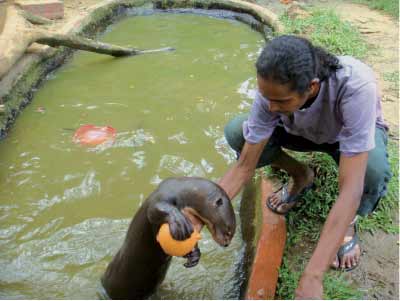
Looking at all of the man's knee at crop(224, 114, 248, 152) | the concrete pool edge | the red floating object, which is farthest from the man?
the concrete pool edge

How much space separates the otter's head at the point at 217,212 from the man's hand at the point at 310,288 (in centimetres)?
43

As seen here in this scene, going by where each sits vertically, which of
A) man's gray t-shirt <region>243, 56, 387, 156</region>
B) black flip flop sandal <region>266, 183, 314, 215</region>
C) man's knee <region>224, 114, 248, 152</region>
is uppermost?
man's gray t-shirt <region>243, 56, 387, 156</region>

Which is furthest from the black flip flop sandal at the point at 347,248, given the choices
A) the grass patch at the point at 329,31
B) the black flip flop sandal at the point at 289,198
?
the grass patch at the point at 329,31

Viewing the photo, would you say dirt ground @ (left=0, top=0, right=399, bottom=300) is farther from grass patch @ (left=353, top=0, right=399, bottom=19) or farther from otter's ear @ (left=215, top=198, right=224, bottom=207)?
otter's ear @ (left=215, top=198, right=224, bottom=207)

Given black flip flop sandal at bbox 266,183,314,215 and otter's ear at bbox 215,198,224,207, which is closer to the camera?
otter's ear at bbox 215,198,224,207

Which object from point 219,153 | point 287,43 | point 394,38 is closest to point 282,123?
point 287,43

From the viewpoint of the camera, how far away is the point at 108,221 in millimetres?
4320

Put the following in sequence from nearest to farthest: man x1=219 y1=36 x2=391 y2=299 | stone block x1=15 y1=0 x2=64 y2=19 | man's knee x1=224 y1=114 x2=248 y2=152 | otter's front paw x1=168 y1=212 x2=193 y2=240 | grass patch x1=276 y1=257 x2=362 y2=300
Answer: otter's front paw x1=168 y1=212 x2=193 y2=240
man x1=219 y1=36 x2=391 y2=299
grass patch x1=276 y1=257 x2=362 y2=300
man's knee x1=224 y1=114 x2=248 y2=152
stone block x1=15 y1=0 x2=64 y2=19

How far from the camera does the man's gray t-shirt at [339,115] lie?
2.80 metres

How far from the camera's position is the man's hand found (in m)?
2.49

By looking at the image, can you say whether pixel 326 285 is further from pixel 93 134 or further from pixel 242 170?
pixel 93 134

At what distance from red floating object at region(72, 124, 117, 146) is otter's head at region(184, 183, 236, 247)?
2882 millimetres

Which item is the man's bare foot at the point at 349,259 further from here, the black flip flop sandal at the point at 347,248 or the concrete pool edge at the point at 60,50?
the concrete pool edge at the point at 60,50

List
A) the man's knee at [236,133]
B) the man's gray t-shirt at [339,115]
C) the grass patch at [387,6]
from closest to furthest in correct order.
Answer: the man's gray t-shirt at [339,115] < the man's knee at [236,133] < the grass patch at [387,6]
